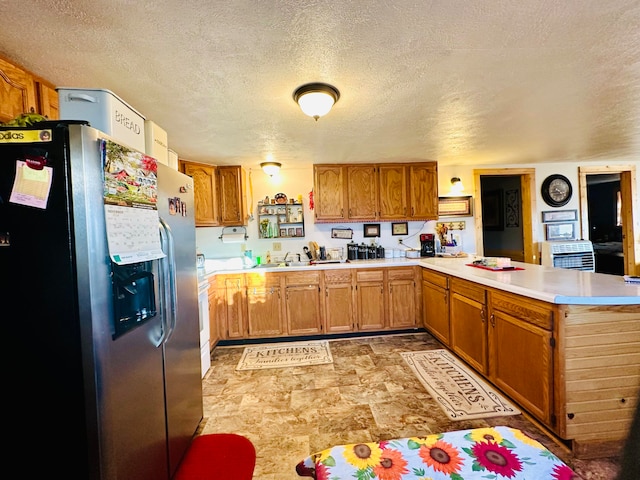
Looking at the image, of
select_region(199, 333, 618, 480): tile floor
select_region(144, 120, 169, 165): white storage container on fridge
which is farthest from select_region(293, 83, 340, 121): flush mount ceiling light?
select_region(199, 333, 618, 480): tile floor

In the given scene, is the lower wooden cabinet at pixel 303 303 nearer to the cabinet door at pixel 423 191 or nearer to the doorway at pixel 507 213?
the cabinet door at pixel 423 191

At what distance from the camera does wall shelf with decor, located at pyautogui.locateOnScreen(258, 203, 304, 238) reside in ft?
13.4

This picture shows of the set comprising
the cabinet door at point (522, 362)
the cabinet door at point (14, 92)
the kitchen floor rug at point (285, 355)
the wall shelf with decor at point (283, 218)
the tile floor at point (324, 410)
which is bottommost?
the tile floor at point (324, 410)

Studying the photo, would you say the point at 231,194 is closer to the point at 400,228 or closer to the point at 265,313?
the point at 265,313

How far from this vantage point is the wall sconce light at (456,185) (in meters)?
4.19

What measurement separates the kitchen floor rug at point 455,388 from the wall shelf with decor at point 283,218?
2.15 meters

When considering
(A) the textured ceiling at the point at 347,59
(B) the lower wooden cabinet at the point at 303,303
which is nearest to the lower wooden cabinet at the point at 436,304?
(B) the lower wooden cabinet at the point at 303,303

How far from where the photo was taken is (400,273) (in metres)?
3.61

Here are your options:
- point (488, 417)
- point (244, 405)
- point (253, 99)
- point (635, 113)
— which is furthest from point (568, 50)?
point (244, 405)

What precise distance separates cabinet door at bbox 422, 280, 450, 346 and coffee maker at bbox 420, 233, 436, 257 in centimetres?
61

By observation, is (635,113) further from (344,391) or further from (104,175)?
(104,175)

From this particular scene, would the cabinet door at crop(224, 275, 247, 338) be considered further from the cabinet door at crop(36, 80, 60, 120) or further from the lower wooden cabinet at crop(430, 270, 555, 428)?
the lower wooden cabinet at crop(430, 270, 555, 428)

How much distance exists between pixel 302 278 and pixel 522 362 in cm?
228

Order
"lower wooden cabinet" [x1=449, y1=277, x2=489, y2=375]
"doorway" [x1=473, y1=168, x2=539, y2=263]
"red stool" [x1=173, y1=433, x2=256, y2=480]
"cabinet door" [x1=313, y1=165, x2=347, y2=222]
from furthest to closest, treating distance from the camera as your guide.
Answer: "doorway" [x1=473, y1=168, x2=539, y2=263] < "cabinet door" [x1=313, y1=165, x2=347, y2=222] < "lower wooden cabinet" [x1=449, y1=277, x2=489, y2=375] < "red stool" [x1=173, y1=433, x2=256, y2=480]
